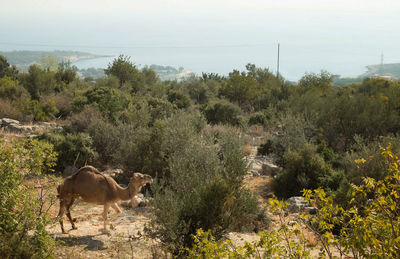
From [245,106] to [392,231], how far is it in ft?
92.4

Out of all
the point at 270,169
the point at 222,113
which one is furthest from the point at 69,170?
the point at 222,113

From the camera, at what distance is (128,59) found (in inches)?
1451

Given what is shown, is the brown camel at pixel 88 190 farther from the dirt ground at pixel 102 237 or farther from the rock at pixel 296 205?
the rock at pixel 296 205

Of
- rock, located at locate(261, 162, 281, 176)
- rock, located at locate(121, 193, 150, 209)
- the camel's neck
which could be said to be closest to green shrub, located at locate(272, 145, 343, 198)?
rock, located at locate(261, 162, 281, 176)

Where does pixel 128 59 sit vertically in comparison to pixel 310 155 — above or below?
above

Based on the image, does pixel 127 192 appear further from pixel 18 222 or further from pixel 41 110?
pixel 41 110

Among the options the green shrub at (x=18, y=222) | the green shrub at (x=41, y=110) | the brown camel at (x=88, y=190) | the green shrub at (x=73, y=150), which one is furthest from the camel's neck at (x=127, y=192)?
the green shrub at (x=41, y=110)

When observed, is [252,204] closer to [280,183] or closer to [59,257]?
[280,183]

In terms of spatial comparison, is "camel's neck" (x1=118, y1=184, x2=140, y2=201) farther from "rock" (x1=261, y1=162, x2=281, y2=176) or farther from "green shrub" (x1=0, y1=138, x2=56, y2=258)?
"rock" (x1=261, y1=162, x2=281, y2=176)

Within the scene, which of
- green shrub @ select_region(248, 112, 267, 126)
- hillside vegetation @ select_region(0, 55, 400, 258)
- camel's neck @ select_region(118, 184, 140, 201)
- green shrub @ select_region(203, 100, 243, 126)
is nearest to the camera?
hillside vegetation @ select_region(0, 55, 400, 258)

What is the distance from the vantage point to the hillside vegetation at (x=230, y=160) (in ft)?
13.0

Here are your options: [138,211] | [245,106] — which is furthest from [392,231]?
[245,106]

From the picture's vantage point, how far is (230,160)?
934 centimetres

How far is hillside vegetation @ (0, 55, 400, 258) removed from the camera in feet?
13.0
